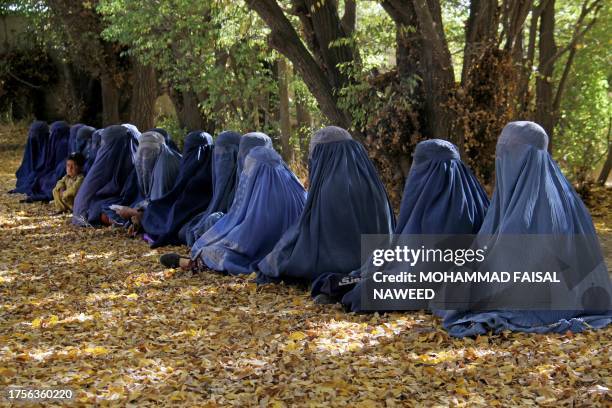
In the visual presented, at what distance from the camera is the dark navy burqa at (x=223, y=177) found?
28.5 ft

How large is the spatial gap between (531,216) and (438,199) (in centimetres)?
77

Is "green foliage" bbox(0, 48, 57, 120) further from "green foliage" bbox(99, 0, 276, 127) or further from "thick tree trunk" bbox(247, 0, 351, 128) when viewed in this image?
"thick tree trunk" bbox(247, 0, 351, 128)

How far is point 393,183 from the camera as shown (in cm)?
1006

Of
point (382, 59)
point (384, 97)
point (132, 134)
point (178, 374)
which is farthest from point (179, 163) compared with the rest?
point (178, 374)

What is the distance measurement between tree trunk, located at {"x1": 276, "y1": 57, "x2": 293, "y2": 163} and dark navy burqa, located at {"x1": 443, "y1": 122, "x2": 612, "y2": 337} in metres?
9.43

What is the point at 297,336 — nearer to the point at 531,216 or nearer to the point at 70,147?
the point at 531,216

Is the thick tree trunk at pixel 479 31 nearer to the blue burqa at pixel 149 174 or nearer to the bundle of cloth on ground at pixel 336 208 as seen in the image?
the bundle of cloth on ground at pixel 336 208

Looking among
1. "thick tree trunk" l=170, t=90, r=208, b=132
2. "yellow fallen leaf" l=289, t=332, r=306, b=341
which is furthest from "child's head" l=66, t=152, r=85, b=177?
"yellow fallen leaf" l=289, t=332, r=306, b=341

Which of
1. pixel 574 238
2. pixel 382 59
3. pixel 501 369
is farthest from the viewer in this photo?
pixel 382 59

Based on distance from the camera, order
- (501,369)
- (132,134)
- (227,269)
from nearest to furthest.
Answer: (501,369) → (227,269) → (132,134)

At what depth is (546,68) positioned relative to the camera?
1277 cm

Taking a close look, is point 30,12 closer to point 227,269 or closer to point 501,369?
point 227,269

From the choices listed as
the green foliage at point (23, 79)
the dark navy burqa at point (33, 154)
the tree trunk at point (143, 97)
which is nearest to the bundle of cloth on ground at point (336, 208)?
the dark navy burqa at point (33, 154)

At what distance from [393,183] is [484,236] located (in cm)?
435
